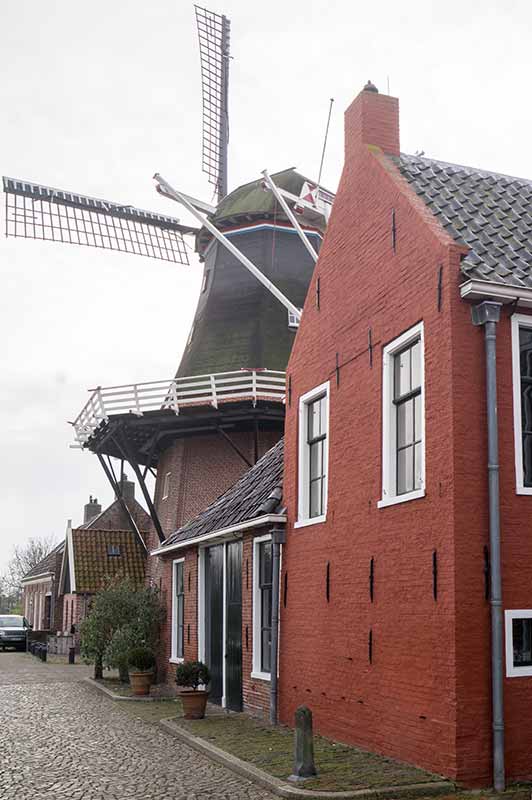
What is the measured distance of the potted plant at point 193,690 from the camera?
14758 mm

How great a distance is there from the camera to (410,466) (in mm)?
10695

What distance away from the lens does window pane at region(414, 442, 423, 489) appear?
33.7 ft

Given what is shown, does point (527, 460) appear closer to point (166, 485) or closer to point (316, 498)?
point (316, 498)

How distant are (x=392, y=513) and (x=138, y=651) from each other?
10305 mm

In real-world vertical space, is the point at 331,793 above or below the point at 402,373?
below

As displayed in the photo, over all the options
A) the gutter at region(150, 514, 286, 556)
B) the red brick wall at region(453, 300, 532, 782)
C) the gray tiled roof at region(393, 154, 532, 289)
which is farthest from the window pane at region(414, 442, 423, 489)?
the gutter at region(150, 514, 286, 556)

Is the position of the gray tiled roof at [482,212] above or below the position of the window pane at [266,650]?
above

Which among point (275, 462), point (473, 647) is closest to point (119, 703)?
point (275, 462)

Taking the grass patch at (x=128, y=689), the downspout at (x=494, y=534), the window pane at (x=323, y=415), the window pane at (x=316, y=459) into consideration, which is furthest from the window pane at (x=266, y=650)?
the downspout at (x=494, y=534)

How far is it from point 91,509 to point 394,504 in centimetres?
Answer: 3853

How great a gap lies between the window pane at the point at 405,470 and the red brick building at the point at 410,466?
0.02 m

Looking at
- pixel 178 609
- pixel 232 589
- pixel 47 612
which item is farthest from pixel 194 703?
pixel 47 612

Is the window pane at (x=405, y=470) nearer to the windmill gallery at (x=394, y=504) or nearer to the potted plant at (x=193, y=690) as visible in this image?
the windmill gallery at (x=394, y=504)

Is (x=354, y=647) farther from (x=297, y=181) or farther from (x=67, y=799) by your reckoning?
(x=297, y=181)
